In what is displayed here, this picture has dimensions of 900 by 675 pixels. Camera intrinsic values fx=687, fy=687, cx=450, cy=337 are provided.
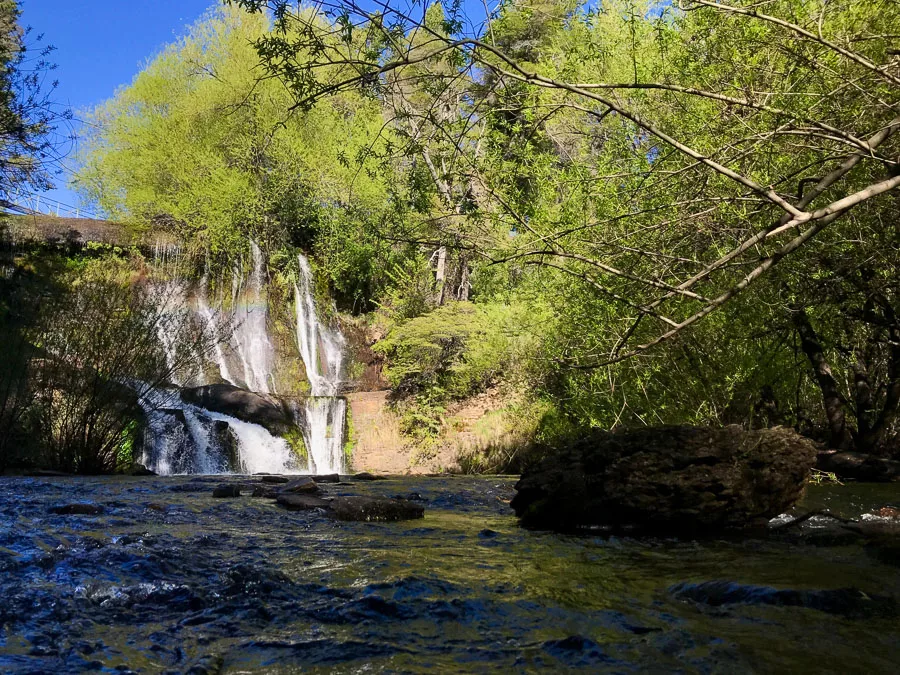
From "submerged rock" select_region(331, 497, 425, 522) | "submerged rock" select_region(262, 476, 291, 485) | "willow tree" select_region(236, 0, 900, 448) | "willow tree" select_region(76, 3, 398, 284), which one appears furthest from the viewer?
"willow tree" select_region(76, 3, 398, 284)

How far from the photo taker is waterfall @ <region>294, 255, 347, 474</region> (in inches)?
663

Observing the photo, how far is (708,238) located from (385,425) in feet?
40.6

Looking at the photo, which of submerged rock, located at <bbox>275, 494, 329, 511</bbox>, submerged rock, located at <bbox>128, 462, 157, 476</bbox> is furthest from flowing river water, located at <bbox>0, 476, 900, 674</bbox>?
submerged rock, located at <bbox>128, 462, 157, 476</bbox>

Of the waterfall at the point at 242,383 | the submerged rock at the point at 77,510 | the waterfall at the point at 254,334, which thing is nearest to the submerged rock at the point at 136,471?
the waterfall at the point at 242,383

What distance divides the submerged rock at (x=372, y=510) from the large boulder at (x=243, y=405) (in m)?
9.89

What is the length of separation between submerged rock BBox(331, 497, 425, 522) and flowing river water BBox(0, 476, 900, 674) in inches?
30.4

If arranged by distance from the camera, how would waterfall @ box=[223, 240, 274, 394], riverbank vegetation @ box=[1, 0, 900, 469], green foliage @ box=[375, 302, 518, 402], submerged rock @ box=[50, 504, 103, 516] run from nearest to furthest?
riverbank vegetation @ box=[1, 0, 900, 469] → submerged rock @ box=[50, 504, 103, 516] → green foliage @ box=[375, 302, 518, 402] → waterfall @ box=[223, 240, 274, 394]

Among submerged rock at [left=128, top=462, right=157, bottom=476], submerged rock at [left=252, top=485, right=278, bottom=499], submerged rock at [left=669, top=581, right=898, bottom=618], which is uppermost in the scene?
submerged rock at [left=128, top=462, right=157, bottom=476]

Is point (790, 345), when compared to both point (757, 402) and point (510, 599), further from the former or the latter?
point (510, 599)

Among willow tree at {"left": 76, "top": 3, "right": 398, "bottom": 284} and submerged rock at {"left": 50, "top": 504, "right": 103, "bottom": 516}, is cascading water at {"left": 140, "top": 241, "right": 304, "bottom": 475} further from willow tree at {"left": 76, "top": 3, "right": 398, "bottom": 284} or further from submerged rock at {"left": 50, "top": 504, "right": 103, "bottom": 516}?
submerged rock at {"left": 50, "top": 504, "right": 103, "bottom": 516}

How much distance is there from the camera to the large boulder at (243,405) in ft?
51.8

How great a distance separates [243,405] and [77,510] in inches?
403

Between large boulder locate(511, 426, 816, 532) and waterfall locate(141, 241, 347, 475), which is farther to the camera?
waterfall locate(141, 241, 347, 475)

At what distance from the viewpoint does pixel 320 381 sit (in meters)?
21.1
